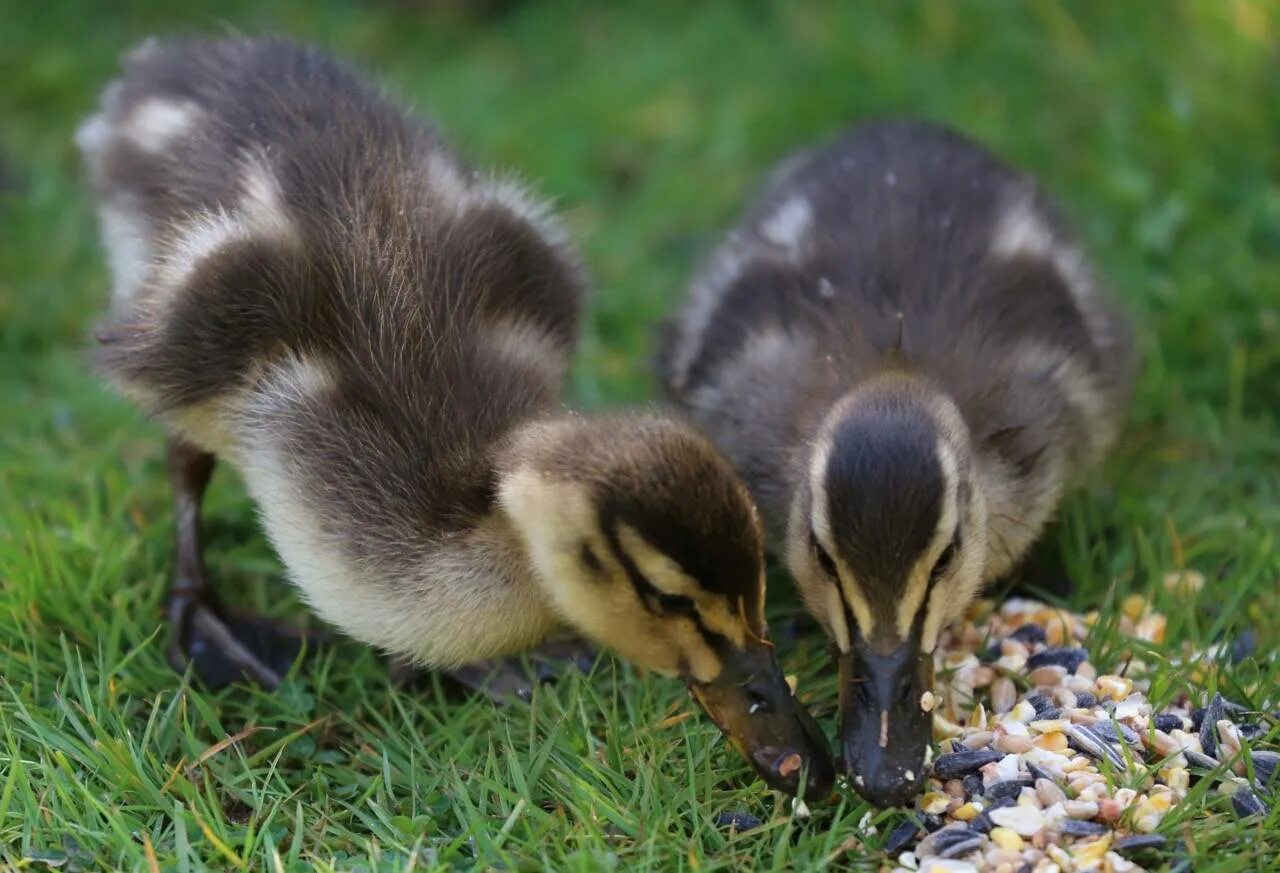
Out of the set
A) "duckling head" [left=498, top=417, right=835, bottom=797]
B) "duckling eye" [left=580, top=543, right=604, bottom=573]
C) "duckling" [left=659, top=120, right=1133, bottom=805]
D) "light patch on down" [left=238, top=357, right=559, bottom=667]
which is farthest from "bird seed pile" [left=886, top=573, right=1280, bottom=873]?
"light patch on down" [left=238, top=357, right=559, bottom=667]

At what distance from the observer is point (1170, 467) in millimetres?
3377

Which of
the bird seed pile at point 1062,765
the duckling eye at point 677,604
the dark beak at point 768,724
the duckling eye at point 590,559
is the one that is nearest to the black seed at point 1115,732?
the bird seed pile at point 1062,765

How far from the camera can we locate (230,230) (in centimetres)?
259

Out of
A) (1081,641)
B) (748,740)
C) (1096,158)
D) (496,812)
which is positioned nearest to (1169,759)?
(1081,641)

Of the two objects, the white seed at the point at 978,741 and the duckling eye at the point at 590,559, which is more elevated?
the duckling eye at the point at 590,559

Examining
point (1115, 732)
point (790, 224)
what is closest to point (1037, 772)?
→ point (1115, 732)

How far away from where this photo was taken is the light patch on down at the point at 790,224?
313 cm

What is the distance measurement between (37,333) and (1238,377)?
3.02 m

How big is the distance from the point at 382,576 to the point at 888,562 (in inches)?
32.2

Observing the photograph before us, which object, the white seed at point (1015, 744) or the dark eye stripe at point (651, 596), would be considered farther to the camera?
the white seed at point (1015, 744)

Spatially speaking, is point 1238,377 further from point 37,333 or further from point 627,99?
point 37,333

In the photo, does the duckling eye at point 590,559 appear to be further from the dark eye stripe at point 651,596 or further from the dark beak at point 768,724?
the dark beak at point 768,724

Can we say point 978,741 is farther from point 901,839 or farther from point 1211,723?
point 1211,723

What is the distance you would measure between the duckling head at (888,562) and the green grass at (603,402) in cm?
14
